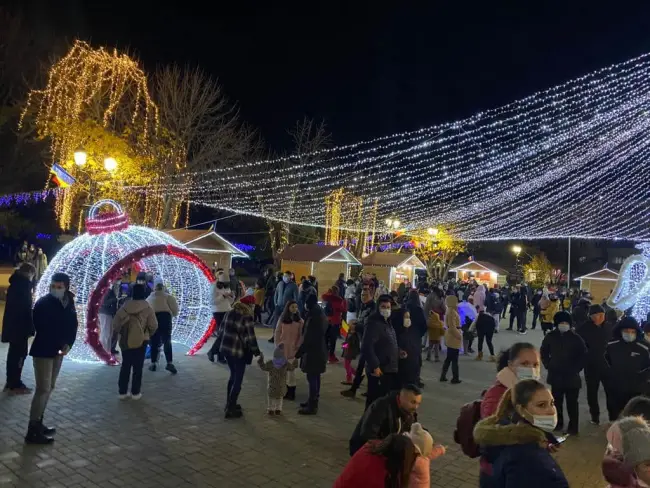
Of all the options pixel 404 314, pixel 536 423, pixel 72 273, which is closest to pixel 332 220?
pixel 72 273

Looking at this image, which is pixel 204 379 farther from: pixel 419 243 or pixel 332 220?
pixel 419 243

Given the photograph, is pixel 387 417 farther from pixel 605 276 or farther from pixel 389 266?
pixel 605 276

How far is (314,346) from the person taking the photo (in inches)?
277

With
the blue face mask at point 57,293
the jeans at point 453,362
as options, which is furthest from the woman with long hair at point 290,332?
the jeans at point 453,362

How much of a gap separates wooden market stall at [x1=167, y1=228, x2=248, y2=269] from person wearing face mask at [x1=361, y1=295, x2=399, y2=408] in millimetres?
13613

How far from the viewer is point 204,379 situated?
8.48 meters

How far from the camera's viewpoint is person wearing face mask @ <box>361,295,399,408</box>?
6.19 m

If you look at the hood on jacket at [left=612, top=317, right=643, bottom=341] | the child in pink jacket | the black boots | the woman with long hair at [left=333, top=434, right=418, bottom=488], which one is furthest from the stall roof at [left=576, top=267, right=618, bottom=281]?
the woman with long hair at [left=333, top=434, right=418, bottom=488]

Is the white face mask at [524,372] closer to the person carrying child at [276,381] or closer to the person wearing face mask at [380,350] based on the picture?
the person wearing face mask at [380,350]

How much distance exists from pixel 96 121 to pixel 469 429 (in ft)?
71.3

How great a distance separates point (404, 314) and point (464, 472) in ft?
7.41

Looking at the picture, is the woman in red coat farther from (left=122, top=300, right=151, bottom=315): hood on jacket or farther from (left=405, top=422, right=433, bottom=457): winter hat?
(left=405, top=422, right=433, bottom=457): winter hat

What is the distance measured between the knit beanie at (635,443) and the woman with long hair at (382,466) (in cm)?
98

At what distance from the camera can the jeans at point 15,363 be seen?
7.21 metres
